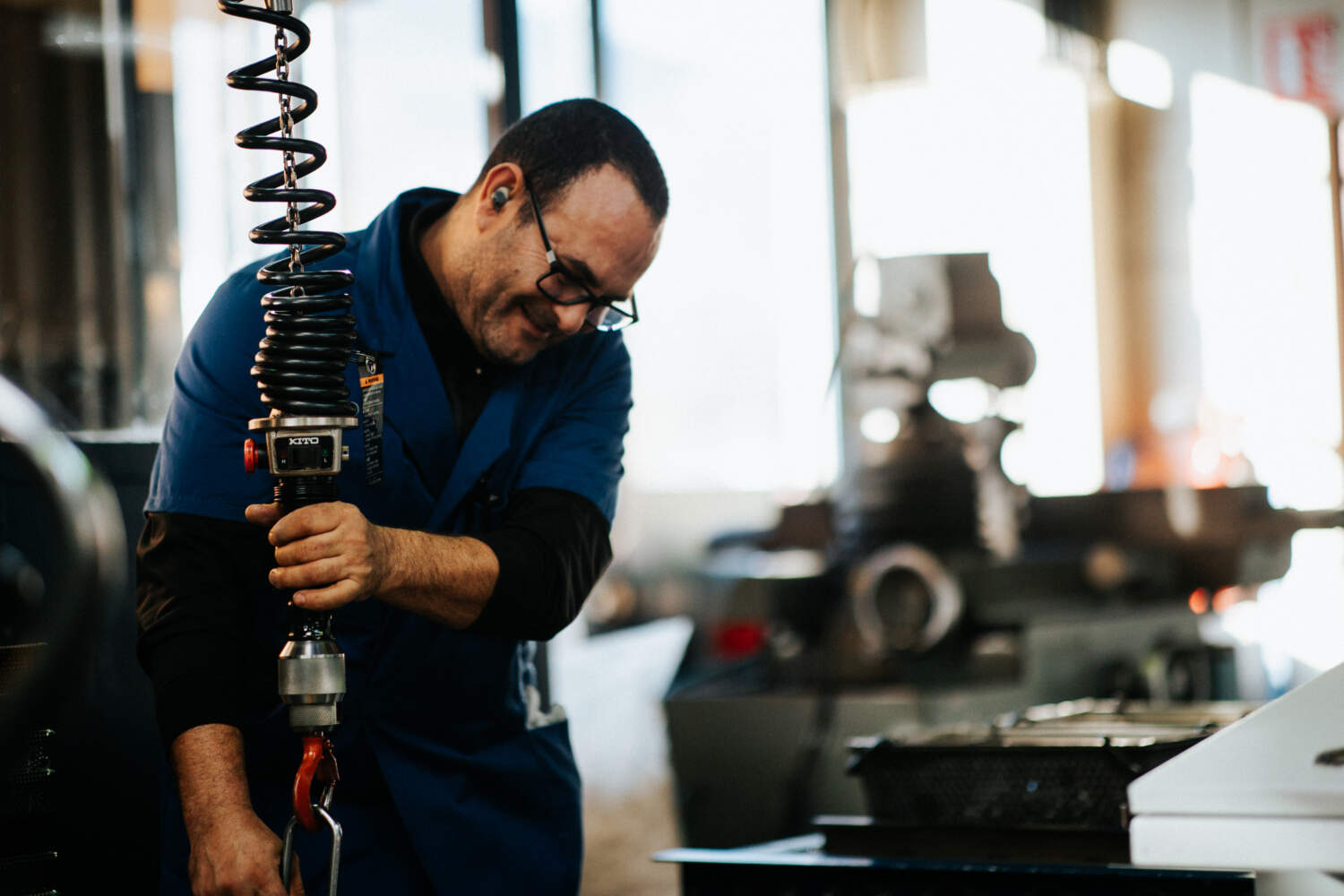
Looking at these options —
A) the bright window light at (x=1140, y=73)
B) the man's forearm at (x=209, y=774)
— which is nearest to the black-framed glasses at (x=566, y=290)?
the man's forearm at (x=209, y=774)

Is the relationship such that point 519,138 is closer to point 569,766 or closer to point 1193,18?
point 569,766

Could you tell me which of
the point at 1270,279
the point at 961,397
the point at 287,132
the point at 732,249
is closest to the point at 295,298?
the point at 287,132

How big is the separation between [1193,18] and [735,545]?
18.2 feet

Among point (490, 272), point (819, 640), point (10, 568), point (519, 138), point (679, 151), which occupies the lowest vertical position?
point (819, 640)

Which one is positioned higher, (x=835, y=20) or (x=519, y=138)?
(x=835, y=20)

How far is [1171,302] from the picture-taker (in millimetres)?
8188

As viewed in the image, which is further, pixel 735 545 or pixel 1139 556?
pixel 735 545

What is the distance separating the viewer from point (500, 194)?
1556mm

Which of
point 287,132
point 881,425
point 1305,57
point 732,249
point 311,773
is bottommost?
point 311,773

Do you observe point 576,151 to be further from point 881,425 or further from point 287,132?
point 881,425

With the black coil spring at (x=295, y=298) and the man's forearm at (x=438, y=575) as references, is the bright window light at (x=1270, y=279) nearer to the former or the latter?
the man's forearm at (x=438, y=575)

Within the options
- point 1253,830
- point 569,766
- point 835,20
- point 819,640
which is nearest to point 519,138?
point 569,766

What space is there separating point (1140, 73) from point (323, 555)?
26.9ft

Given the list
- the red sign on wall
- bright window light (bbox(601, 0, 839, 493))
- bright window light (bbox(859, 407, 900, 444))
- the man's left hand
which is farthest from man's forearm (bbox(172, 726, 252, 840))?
the red sign on wall
